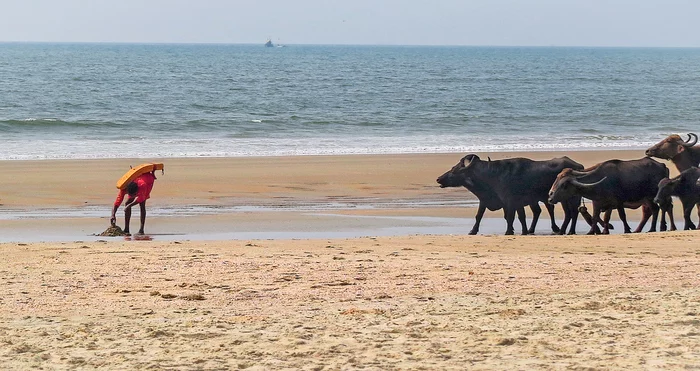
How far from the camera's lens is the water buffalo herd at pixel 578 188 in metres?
14.4

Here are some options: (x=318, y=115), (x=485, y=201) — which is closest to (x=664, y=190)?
(x=485, y=201)

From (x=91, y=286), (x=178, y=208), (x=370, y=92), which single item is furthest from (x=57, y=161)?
(x=370, y=92)

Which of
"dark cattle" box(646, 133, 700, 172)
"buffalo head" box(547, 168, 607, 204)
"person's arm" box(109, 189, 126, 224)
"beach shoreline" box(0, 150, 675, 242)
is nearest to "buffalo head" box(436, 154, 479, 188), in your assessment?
"beach shoreline" box(0, 150, 675, 242)

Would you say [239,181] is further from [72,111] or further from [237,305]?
[72,111]

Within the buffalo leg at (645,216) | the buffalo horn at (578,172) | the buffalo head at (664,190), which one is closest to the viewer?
the buffalo head at (664,190)

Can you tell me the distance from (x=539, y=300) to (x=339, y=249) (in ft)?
11.6

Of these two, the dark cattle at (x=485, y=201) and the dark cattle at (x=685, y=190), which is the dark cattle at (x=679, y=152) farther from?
the dark cattle at (x=485, y=201)

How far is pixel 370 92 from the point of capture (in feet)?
198

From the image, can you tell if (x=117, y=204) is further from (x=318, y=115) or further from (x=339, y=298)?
(x=318, y=115)

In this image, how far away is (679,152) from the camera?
1667 cm

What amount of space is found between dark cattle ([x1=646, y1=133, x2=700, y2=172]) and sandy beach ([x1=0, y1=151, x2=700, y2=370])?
3.25 meters

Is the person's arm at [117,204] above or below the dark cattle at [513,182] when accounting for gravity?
below

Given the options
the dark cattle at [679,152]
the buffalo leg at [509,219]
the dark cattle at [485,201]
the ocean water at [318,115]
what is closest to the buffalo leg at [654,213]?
the dark cattle at [485,201]

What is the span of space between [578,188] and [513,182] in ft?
3.30
